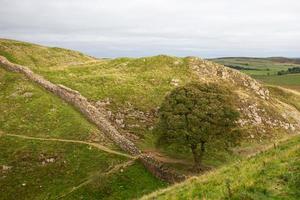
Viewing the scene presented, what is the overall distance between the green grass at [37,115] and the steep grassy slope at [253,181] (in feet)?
127

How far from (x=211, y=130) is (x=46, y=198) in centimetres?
2229

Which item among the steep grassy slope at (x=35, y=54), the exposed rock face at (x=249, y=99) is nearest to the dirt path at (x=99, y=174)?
the exposed rock face at (x=249, y=99)

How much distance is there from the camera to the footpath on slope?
52284 millimetres

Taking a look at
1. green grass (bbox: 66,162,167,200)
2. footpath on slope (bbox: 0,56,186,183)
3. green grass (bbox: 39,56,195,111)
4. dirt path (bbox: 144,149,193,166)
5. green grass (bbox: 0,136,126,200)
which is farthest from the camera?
green grass (bbox: 39,56,195,111)

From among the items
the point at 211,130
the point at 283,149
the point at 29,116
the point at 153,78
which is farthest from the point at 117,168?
the point at 153,78

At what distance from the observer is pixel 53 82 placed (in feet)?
263

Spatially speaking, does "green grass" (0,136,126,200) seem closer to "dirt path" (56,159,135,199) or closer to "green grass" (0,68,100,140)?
"dirt path" (56,159,135,199)

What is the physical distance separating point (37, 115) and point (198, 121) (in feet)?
90.5

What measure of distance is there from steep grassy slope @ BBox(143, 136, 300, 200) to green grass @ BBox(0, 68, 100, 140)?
38.7 metres

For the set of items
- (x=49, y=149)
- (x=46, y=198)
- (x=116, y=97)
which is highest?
(x=116, y=97)

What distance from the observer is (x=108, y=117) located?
69188 millimetres

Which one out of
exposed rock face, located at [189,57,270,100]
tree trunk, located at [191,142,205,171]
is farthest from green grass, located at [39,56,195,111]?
tree trunk, located at [191,142,205,171]

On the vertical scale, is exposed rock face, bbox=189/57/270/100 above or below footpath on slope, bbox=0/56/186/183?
above

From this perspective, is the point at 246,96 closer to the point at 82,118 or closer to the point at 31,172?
the point at 82,118
